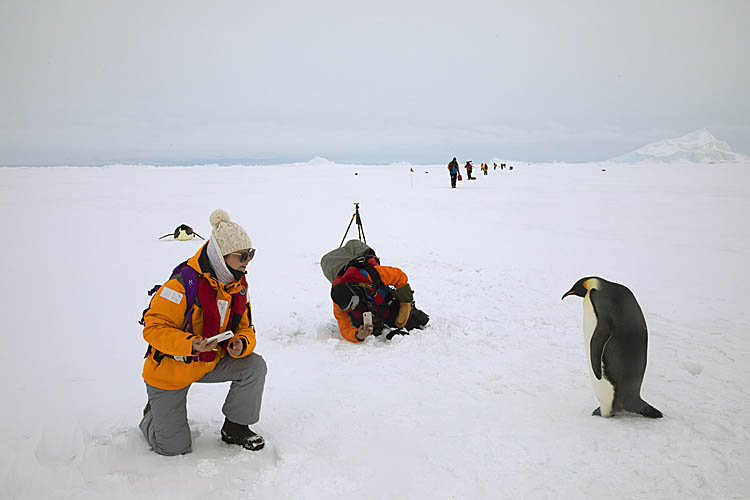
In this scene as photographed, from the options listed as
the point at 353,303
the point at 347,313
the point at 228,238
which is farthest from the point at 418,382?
the point at 228,238

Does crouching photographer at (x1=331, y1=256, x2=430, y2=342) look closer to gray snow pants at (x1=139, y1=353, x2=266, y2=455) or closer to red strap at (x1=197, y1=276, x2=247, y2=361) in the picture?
gray snow pants at (x1=139, y1=353, x2=266, y2=455)

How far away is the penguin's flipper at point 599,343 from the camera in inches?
115

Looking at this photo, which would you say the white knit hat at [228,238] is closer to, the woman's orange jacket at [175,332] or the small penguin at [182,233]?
the woman's orange jacket at [175,332]

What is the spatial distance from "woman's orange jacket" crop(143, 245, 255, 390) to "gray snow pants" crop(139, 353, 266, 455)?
7cm

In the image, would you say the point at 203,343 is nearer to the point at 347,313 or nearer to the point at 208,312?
the point at 208,312

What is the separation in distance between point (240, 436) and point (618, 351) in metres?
2.28

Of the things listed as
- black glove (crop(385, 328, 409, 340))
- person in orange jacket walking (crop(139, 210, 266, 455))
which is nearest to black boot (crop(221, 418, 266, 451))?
person in orange jacket walking (crop(139, 210, 266, 455))

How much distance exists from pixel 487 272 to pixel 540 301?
137 centimetres

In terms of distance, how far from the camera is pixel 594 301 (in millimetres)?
3012

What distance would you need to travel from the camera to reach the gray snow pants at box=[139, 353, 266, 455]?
2.51 meters

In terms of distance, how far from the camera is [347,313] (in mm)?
4613

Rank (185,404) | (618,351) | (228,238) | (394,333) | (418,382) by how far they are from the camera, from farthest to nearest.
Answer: (394,333) < (418,382) < (618,351) < (185,404) < (228,238)

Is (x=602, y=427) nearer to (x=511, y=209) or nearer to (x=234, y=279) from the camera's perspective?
(x=234, y=279)

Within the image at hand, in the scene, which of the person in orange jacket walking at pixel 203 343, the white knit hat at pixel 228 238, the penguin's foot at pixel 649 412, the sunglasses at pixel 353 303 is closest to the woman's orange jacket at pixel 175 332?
the person in orange jacket walking at pixel 203 343
